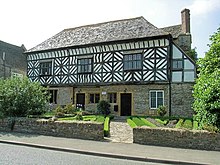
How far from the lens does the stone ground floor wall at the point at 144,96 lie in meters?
19.7

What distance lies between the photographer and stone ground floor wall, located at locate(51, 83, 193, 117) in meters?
19.7

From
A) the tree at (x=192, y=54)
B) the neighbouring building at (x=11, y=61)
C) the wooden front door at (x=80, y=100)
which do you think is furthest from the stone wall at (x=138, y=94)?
the neighbouring building at (x=11, y=61)

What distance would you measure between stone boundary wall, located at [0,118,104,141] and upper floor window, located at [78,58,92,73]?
10.9 m

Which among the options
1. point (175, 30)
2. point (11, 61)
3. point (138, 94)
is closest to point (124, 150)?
point (138, 94)

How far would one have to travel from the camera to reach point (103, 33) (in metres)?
24.5

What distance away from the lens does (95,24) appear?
27266 millimetres

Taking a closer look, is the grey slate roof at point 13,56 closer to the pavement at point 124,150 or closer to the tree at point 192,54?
the tree at point 192,54

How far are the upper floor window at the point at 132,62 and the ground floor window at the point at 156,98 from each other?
262cm

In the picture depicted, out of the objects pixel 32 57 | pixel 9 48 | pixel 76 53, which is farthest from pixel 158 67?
pixel 9 48

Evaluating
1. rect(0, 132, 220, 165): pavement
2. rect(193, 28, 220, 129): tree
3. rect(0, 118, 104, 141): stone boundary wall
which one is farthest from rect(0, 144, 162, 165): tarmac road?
rect(193, 28, 220, 129): tree

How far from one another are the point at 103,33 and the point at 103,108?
793 centimetres

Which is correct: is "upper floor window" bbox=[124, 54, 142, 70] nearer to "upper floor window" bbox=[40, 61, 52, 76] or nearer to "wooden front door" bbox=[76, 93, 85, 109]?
"wooden front door" bbox=[76, 93, 85, 109]

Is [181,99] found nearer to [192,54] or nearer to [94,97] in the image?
[94,97]

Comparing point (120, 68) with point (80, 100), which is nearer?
point (120, 68)
